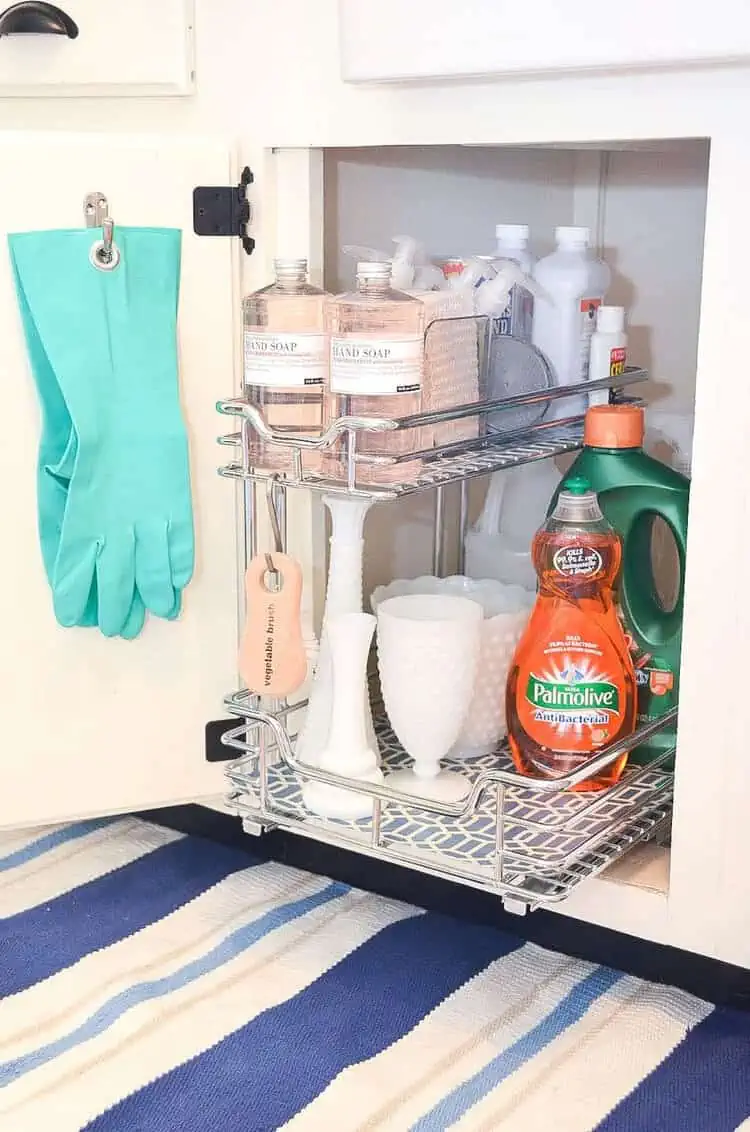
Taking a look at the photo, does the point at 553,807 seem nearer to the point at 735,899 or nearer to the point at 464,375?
the point at 735,899

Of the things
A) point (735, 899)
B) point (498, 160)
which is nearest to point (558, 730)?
point (735, 899)

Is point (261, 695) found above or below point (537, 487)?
below

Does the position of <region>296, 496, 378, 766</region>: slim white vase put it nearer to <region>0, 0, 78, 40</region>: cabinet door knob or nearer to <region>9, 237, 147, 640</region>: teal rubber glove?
<region>9, 237, 147, 640</region>: teal rubber glove

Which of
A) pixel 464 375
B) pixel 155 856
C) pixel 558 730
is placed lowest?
pixel 155 856

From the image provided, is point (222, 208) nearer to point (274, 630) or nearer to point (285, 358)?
point (285, 358)

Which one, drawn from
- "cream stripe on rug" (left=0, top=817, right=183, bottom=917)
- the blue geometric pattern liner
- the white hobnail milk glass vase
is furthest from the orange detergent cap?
"cream stripe on rug" (left=0, top=817, right=183, bottom=917)

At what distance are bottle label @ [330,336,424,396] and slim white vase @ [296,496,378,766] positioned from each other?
0.16 meters

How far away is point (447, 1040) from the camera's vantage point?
1177 millimetres

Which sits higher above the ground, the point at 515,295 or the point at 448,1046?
the point at 515,295

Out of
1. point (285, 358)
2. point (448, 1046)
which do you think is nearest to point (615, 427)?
point (285, 358)

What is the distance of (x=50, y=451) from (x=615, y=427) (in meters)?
0.55

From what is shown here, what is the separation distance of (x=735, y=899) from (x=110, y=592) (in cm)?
64

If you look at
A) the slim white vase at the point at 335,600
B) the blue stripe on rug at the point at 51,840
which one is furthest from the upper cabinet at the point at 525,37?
the blue stripe on rug at the point at 51,840

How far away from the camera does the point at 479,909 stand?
138cm
